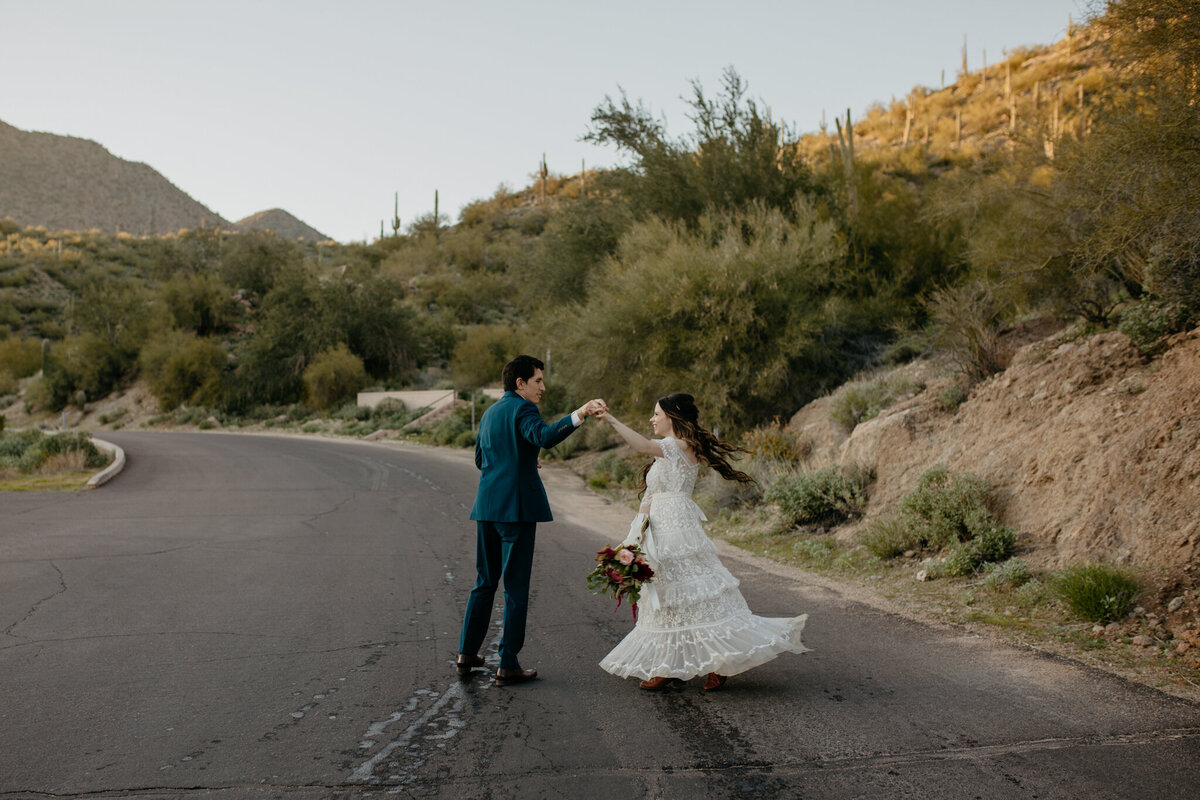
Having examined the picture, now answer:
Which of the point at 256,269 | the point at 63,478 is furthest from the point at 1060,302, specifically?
the point at 256,269

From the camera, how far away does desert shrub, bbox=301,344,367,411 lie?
46.3 metres

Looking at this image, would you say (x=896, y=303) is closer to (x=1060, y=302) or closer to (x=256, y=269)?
(x=1060, y=302)

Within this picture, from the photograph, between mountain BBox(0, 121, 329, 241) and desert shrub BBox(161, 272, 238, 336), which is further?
mountain BBox(0, 121, 329, 241)

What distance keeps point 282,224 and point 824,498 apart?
132 meters

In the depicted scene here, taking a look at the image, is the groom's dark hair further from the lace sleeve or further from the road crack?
the road crack

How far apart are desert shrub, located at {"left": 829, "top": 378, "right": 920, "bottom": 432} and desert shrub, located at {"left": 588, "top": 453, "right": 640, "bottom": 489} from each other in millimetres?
4919

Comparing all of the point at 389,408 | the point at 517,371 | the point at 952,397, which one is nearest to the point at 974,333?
the point at 952,397

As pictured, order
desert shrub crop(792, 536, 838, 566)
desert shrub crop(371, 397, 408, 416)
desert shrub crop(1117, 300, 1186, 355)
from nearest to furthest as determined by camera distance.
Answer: desert shrub crop(1117, 300, 1186, 355) < desert shrub crop(792, 536, 838, 566) < desert shrub crop(371, 397, 408, 416)

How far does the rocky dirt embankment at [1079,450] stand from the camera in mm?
7539

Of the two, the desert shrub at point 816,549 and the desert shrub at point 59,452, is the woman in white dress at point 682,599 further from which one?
the desert shrub at point 59,452

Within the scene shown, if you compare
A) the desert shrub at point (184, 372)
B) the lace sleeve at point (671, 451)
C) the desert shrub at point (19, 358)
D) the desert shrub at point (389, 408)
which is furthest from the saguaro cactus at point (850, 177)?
the desert shrub at point (19, 358)

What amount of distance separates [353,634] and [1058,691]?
5086mm

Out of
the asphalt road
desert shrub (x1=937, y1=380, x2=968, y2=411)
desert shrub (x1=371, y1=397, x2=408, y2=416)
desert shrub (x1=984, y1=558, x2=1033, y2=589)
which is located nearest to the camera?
the asphalt road

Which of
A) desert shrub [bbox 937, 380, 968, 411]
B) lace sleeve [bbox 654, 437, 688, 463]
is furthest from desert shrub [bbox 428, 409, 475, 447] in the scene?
lace sleeve [bbox 654, 437, 688, 463]
